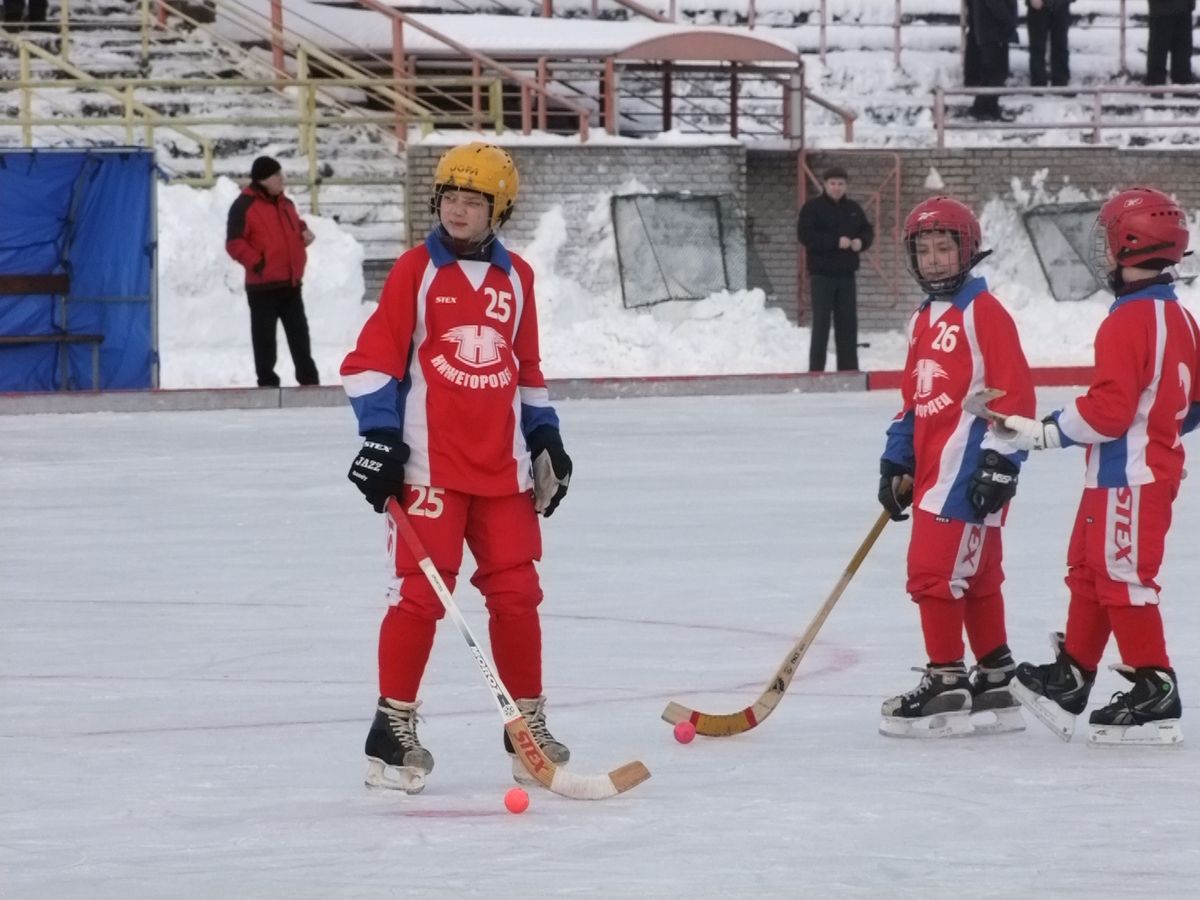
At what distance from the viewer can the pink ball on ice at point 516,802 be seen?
4785 mm

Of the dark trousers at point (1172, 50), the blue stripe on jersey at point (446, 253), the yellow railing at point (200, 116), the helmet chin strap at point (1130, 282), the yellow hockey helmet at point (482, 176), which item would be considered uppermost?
the dark trousers at point (1172, 50)

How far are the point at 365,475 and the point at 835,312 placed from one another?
1172cm

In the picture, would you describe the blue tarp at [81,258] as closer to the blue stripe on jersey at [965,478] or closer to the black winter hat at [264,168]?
the black winter hat at [264,168]

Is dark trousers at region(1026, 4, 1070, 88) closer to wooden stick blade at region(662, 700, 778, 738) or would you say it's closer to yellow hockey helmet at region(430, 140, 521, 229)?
wooden stick blade at region(662, 700, 778, 738)

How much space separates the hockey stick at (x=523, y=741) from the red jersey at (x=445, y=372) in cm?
13

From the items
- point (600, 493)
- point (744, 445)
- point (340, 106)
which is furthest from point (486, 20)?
point (600, 493)

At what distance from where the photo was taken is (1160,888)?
13.7 feet

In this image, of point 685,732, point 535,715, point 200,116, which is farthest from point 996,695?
point 200,116

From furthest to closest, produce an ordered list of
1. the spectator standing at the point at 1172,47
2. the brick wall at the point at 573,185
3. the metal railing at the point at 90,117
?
the spectator standing at the point at 1172,47 < the brick wall at the point at 573,185 < the metal railing at the point at 90,117

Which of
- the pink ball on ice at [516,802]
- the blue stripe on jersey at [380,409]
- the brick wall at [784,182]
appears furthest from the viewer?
the brick wall at [784,182]

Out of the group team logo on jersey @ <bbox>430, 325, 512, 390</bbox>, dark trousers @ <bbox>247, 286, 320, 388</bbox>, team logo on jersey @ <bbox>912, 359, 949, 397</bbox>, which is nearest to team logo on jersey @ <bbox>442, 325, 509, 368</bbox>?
team logo on jersey @ <bbox>430, 325, 512, 390</bbox>

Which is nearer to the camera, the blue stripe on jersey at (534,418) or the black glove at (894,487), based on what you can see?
the blue stripe on jersey at (534,418)

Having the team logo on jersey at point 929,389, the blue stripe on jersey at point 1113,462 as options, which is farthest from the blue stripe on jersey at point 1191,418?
the team logo on jersey at point 929,389

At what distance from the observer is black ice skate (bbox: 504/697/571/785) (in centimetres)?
511
